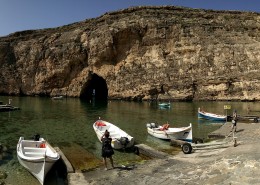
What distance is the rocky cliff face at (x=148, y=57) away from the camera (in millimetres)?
69500

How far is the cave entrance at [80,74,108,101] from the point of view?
8331 cm

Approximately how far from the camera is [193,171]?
46.3 ft

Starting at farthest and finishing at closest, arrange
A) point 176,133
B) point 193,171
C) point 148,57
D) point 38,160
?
point 148,57
point 176,133
point 38,160
point 193,171

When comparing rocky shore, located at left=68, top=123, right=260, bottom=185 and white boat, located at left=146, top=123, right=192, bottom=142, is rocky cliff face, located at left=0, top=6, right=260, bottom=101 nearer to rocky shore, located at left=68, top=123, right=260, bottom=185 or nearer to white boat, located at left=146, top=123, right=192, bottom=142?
white boat, located at left=146, top=123, right=192, bottom=142

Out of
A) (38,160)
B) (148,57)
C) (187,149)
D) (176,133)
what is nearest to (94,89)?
(148,57)

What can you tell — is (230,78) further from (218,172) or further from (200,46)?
(218,172)

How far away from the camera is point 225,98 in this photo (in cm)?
6669

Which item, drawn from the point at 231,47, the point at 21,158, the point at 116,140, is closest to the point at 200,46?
the point at 231,47

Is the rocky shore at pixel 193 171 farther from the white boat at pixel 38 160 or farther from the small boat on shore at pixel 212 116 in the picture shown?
the small boat on shore at pixel 212 116

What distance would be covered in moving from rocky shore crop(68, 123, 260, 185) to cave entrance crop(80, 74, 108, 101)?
66.6 m

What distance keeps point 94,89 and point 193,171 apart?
79.3 meters

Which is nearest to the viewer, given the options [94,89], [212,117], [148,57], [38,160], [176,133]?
[38,160]

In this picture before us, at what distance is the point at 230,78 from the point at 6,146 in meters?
55.6

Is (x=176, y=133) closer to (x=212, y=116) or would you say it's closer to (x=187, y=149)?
(x=187, y=149)
